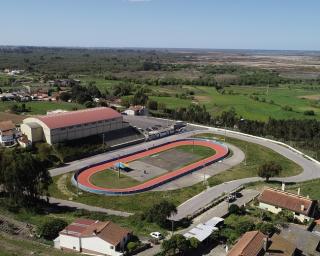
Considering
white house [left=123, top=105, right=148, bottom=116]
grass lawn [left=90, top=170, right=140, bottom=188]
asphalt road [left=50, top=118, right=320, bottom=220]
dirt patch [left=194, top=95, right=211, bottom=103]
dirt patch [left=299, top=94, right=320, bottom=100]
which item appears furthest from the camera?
dirt patch [left=299, top=94, right=320, bottom=100]

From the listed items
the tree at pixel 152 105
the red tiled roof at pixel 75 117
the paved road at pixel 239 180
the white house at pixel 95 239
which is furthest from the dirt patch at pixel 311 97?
the white house at pixel 95 239

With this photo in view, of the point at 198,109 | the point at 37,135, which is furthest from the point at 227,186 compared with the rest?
the point at 198,109

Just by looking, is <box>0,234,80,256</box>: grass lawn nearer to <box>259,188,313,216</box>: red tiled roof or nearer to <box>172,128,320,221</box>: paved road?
<box>172,128,320,221</box>: paved road

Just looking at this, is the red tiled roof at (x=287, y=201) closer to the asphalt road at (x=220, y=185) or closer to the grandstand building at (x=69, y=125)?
the asphalt road at (x=220, y=185)

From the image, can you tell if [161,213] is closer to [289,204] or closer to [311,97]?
[289,204]

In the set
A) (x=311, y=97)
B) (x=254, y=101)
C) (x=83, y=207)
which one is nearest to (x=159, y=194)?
(x=83, y=207)

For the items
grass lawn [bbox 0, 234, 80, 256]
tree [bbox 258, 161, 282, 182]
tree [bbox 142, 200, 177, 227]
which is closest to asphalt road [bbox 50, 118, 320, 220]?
tree [bbox 258, 161, 282, 182]

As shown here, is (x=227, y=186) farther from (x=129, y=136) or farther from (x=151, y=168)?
(x=129, y=136)
